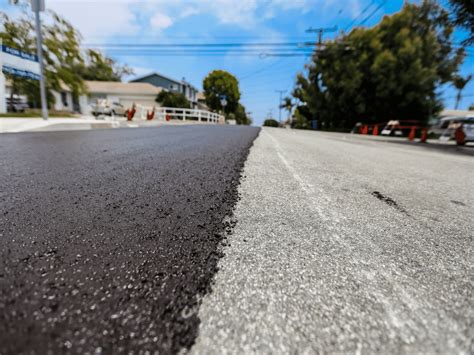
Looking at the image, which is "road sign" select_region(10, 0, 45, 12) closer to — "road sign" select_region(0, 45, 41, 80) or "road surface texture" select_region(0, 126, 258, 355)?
"road sign" select_region(0, 45, 41, 80)

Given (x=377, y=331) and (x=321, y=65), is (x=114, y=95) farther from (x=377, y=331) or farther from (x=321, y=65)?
(x=377, y=331)

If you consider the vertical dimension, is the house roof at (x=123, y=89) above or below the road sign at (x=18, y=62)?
above

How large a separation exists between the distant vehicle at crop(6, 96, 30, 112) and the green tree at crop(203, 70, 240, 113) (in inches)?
1453

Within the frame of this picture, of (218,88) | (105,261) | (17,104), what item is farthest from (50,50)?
(218,88)

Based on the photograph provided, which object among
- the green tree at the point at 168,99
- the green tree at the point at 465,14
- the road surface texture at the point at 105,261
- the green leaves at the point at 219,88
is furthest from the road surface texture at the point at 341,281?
the green leaves at the point at 219,88

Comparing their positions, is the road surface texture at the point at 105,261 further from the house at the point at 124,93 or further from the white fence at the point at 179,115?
the house at the point at 124,93

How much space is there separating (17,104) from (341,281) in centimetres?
1882

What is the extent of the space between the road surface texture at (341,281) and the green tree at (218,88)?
162 feet

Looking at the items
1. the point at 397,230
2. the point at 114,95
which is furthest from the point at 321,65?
the point at 114,95

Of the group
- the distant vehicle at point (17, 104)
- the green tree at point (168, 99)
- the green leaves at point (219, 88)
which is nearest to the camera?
the distant vehicle at point (17, 104)

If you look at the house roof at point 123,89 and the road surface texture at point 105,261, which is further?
the house roof at point 123,89

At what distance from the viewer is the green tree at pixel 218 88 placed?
4794cm

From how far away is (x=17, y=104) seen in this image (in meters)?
13.6

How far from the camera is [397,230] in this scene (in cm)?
126
